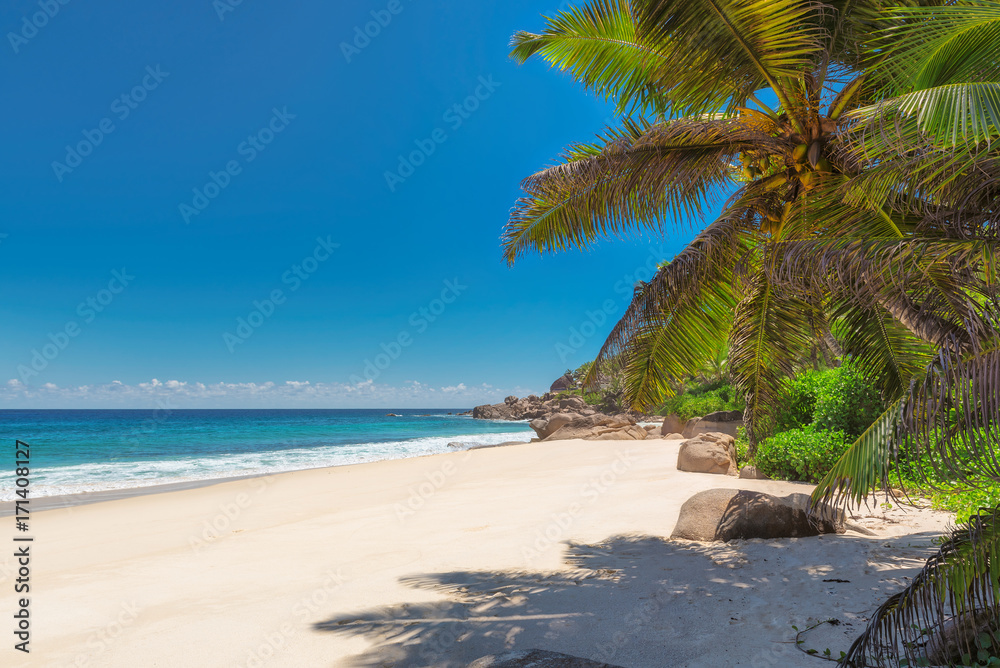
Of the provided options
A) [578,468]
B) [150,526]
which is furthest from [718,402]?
[150,526]

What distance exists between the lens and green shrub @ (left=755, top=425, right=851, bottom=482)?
28.6 ft

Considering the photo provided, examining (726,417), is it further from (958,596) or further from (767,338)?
(958,596)

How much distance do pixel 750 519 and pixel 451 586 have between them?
366 centimetres

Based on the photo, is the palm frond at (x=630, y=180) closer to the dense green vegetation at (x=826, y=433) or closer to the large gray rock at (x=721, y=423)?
the dense green vegetation at (x=826, y=433)

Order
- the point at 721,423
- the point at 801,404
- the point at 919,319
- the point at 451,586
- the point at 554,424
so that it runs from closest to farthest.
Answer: the point at 919,319 < the point at 451,586 < the point at 801,404 < the point at 721,423 < the point at 554,424

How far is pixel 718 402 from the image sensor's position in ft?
82.4

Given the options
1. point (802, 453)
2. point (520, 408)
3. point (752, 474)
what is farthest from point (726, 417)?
point (520, 408)

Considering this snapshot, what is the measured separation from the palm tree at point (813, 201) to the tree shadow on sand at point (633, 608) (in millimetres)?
902

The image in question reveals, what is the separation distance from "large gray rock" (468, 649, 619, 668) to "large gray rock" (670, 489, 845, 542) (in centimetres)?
364

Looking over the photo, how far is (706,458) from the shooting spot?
38.3 ft
